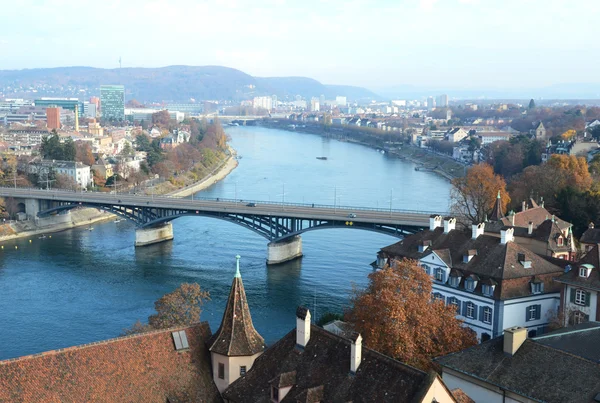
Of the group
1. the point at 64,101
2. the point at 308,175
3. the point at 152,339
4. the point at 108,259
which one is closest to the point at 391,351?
the point at 152,339

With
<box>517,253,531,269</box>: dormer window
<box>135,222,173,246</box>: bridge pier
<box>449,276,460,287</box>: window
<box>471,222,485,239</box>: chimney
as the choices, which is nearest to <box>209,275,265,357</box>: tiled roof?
<box>449,276,460,287</box>: window

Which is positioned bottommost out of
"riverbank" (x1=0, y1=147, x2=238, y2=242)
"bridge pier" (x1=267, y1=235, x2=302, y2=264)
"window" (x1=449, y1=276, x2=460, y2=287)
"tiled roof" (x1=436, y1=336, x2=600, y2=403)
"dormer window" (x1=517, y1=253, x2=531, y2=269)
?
"riverbank" (x1=0, y1=147, x2=238, y2=242)

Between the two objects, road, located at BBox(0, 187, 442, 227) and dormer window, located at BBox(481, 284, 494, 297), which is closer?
dormer window, located at BBox(481, 284, 494, 297)

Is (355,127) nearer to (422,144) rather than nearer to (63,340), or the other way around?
(422,144)

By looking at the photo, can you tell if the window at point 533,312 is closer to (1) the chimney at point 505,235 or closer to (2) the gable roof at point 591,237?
(1) the chimney at point 505,235

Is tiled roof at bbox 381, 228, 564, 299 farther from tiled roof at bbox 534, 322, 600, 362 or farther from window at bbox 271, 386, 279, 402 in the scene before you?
window at bbox 271, 386, 279, 402

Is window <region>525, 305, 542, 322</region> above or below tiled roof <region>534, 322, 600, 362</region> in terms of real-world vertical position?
below
